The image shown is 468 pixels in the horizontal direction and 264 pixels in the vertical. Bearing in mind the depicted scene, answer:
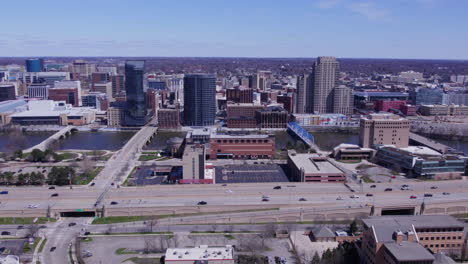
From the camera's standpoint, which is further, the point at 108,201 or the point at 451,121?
the point at 451,121

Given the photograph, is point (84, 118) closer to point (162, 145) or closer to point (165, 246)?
point (162, 145)

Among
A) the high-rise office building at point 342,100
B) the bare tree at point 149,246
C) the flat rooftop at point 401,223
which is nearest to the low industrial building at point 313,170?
the flat rooftop at point 401,223

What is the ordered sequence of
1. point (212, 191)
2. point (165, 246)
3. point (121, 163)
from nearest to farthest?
point (165, 246), point (212, 191), point (121, 163)

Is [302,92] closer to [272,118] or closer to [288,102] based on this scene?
[288,102]

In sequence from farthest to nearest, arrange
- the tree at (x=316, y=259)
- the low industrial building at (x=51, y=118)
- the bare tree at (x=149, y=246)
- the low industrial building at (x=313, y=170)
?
the low industrial building at (x=51, y=118)
the low industrial building at (x=313, y=170)
the bare tree at (x=149, y=246)
the tree at (x=316, y=259)

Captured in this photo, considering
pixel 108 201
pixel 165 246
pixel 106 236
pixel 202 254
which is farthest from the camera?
pixel 108 201

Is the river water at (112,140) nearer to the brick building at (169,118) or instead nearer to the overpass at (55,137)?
the overpass at (55,137)

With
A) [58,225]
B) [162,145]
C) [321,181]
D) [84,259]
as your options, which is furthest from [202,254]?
[162,145]
